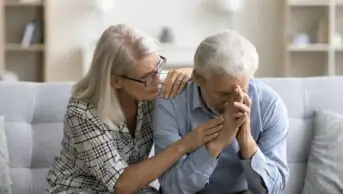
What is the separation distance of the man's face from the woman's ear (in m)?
0.24

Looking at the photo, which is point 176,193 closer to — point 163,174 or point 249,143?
point 163,174

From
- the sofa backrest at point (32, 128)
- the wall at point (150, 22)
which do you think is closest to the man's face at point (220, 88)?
the sofa backrest at point (32, 128)

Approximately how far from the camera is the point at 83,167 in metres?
1.90

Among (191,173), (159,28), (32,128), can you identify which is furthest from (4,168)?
(159,28)

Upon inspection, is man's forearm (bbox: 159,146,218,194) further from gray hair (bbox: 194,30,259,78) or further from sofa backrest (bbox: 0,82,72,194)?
sofa backrest (bbox: 0,82,72,194)

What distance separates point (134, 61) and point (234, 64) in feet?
1.10

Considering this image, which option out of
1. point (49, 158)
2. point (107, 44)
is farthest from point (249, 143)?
point (49, 158)

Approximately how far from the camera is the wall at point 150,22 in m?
5.03

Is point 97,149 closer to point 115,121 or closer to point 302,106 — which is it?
point 115,121

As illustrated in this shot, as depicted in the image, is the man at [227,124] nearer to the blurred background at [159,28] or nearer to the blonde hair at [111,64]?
the blonde hair at [111,64]

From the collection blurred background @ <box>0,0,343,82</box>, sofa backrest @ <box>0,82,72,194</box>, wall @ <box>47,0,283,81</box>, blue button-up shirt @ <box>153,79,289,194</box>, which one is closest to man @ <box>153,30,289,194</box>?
blue button-up shirt @ <box>153,79,289,194</box>

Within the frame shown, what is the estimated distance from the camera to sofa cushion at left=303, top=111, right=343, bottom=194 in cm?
217

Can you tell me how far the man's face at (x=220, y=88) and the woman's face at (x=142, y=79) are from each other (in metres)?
0.15

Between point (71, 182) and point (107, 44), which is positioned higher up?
point (107, 44)
